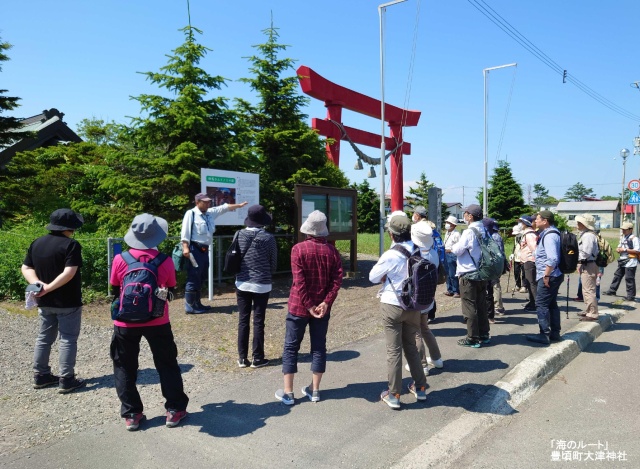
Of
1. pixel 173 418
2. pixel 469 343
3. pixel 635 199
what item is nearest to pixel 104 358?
pixel 173 418

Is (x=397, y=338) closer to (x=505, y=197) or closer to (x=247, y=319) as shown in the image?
(x=247, y=319)

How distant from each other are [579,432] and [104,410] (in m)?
4.15

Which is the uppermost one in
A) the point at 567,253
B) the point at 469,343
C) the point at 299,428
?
the point at 567,253

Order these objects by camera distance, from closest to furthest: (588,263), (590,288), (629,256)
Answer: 1. (590,288)
2. (588,263)
3. (629,256)

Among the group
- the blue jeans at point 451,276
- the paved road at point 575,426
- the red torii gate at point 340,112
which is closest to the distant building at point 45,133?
the red torii gate at point 340,112

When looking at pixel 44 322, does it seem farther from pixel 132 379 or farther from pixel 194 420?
pixel 194 420

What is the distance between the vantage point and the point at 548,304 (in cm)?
627

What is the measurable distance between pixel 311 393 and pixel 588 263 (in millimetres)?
5990

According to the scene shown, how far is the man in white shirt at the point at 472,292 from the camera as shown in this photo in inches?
236

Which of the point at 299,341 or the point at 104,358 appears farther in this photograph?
the point at 104,358

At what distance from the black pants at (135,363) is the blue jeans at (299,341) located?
38.4 inches

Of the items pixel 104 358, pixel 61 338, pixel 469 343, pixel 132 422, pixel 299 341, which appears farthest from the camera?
pixel 469 343

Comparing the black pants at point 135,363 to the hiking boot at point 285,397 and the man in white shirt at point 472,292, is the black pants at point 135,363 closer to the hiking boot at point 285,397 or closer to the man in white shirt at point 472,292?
the hiking boot at point 285,397

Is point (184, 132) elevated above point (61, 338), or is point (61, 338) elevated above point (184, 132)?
point (184, 132)
